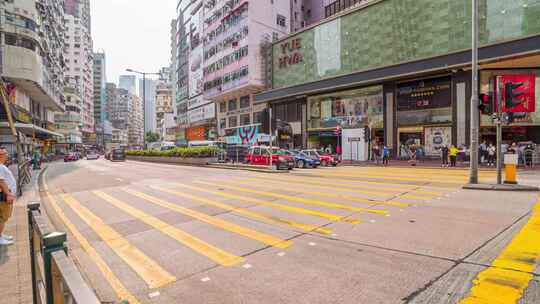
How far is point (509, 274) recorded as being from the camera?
11.1 ft

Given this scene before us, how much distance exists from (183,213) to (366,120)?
94.4ft

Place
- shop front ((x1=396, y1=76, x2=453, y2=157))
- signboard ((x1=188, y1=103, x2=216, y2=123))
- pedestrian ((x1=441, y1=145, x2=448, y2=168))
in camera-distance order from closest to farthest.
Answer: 1. pedestrian ((x1=441, y1=145, x2=448, y2=168))
2. shop front ((x1=396, y1=76, x2=453, y2=157))
3. signboard ((x1=188, y1=103, x2=216, y2=123))

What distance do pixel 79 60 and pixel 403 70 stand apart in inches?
4294

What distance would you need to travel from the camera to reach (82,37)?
99.5 meters

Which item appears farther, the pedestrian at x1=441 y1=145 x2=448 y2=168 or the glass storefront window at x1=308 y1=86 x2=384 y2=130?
the glass storefront window at x1=308 y1=86 x2=384 y2=130

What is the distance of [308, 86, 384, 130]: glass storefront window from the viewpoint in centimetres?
3123

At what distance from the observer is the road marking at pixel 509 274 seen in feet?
9.52

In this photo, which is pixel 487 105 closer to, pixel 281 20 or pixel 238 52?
pixel 238 52

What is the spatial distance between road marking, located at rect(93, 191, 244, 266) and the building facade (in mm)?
17223

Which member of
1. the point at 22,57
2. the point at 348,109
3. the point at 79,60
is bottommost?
the point at 348,109

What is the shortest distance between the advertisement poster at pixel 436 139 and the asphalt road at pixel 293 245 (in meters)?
19.5

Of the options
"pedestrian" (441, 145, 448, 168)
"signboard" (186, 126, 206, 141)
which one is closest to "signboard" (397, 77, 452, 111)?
"pedestrian" (441, 145, 448, 168)

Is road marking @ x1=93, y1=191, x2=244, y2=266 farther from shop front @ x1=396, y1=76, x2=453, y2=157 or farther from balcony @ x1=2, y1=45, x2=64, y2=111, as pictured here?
balcony @ x1=2, y1=45, x2=64, y2=111

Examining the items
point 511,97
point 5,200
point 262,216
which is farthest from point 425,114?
point 5,200
